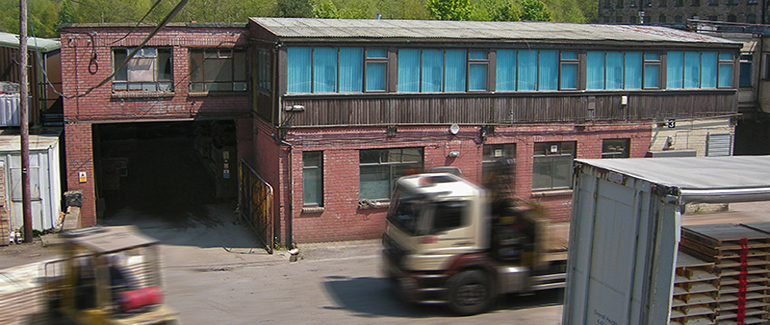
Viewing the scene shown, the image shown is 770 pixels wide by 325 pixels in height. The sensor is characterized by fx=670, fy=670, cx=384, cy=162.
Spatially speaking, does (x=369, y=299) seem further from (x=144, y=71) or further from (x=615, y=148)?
(x=615, y=148)

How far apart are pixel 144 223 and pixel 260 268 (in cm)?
644

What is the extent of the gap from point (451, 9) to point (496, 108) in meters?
67.7

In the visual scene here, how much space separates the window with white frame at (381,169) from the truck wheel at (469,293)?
23.0ft

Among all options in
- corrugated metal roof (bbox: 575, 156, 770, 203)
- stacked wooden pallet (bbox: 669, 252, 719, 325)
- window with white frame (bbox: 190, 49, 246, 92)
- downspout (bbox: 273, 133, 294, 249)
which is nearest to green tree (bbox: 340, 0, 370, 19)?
window with white frame (bbox: 190, 49, 246, 92)

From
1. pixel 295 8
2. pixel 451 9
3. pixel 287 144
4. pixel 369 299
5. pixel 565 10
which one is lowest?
pixel 369 299

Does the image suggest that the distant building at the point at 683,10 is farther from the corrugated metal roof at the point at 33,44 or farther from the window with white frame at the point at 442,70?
the corrugated metal roof at the point at 33,44

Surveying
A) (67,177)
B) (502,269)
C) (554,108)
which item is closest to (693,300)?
(502,269)

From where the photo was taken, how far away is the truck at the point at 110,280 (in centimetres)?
898

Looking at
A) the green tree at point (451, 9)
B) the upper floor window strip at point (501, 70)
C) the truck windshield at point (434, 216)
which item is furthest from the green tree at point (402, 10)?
the truck windshield at point (434, 216)

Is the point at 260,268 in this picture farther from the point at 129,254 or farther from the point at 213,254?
the point at 129,254

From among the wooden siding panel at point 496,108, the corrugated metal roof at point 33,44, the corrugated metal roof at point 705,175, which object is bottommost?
the corrugated metal roof at point 705,175

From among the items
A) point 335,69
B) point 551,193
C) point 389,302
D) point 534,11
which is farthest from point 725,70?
point 534,11

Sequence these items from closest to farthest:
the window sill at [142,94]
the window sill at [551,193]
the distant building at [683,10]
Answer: the window sill at [142,94] → the window sill at [551,193] → the distant building at [683,10]

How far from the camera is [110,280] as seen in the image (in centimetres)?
903
